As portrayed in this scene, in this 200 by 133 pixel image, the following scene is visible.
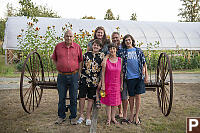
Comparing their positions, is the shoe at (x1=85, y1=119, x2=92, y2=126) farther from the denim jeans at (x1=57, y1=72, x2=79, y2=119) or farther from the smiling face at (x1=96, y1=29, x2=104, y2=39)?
the smiling face at (x1=96, y1=29, x2=104, y2=39)

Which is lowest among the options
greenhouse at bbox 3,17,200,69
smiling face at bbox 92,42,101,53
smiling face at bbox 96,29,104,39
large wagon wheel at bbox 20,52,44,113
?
large wagon wheel at bbox 20,52,44,113

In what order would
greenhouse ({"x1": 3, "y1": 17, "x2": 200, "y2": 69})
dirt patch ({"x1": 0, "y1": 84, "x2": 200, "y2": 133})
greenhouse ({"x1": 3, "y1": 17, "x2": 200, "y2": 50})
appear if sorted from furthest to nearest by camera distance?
greenhouse ({"x1": 3, "y1": 17, "x2": 200, "y2": 50}) < greenhouse ({"x1": 3, "y1": 17, "x2": 200, "y2": 69}) < dirt patch ({"x1": 0, "y1": 84, "x2": 200, "y2": 133})

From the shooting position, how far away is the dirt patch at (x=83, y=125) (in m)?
3.17

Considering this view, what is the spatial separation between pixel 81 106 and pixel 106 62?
3.35 ft

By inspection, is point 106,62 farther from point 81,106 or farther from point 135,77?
point 81,106

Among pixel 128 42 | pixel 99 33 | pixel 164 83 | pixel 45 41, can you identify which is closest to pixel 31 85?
pixel 99 33

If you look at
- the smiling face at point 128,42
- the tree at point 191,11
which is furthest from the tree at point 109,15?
the smiling face at point 128,42

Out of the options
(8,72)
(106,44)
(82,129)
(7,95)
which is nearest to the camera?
(82,129)

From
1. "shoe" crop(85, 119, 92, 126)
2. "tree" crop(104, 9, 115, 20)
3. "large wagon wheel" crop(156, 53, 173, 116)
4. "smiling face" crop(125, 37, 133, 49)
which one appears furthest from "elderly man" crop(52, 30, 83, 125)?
"tree" crop(104, 9, 115, 20)

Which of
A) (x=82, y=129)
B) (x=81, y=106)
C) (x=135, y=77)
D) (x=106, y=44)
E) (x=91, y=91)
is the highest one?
(x=106, y=44)

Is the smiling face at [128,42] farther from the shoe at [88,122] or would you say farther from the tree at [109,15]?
the tree at [109,15]

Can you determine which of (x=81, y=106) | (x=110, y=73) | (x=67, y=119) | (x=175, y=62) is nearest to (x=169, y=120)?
(x=110, y=73)

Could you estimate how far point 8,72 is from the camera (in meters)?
9.25

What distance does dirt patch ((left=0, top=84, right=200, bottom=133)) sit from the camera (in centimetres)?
317
